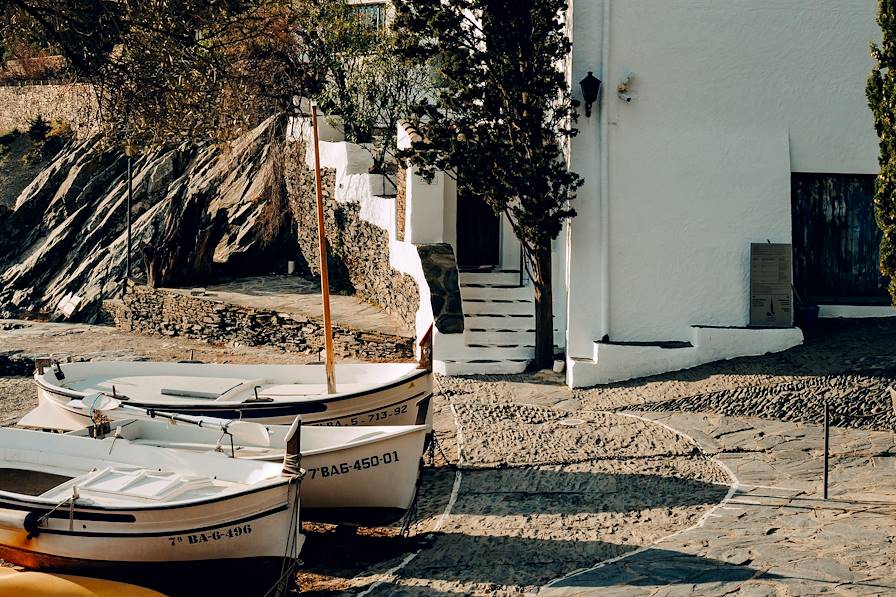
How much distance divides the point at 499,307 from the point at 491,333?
0.81 meters

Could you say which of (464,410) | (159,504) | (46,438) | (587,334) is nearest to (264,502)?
(159,504)

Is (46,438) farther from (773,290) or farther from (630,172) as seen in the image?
(773,290)

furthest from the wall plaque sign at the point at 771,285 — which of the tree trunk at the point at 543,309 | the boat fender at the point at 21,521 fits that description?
the boat fender at the point at 21,521

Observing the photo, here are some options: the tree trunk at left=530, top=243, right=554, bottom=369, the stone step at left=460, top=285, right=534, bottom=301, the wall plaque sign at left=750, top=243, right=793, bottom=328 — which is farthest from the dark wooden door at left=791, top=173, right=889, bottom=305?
the stone step at left=460, top=285, right=534, bottom=301

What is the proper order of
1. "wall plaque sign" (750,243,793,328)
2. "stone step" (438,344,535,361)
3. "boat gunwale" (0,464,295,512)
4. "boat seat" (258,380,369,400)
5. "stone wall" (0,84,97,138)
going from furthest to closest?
"stone wall" (0,84,97,138) → "stone step" (438,344,535,361) → "wall plaque sign" (750,243,793,328) → "boat seat" (258,380,369,400) → "boat gunwale" (0,464,295,512)

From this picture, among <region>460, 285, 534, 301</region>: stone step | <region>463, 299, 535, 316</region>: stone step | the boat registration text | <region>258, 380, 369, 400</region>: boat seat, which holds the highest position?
<region>460, 285, 534, 301</region>: stone step

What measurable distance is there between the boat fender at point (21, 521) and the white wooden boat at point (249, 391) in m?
3.40

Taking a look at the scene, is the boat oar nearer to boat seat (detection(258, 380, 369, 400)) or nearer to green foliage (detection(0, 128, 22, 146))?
boat seat (detection(258, 380, 369, 400))

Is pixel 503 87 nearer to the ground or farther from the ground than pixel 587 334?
farther from the ground

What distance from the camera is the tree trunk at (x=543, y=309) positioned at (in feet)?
53.9

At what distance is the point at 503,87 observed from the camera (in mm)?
15727

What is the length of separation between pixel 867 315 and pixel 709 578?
28.3ft

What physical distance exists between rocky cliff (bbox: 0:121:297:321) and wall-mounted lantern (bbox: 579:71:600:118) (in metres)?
11.2

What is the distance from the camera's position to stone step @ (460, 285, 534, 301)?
18062mm
